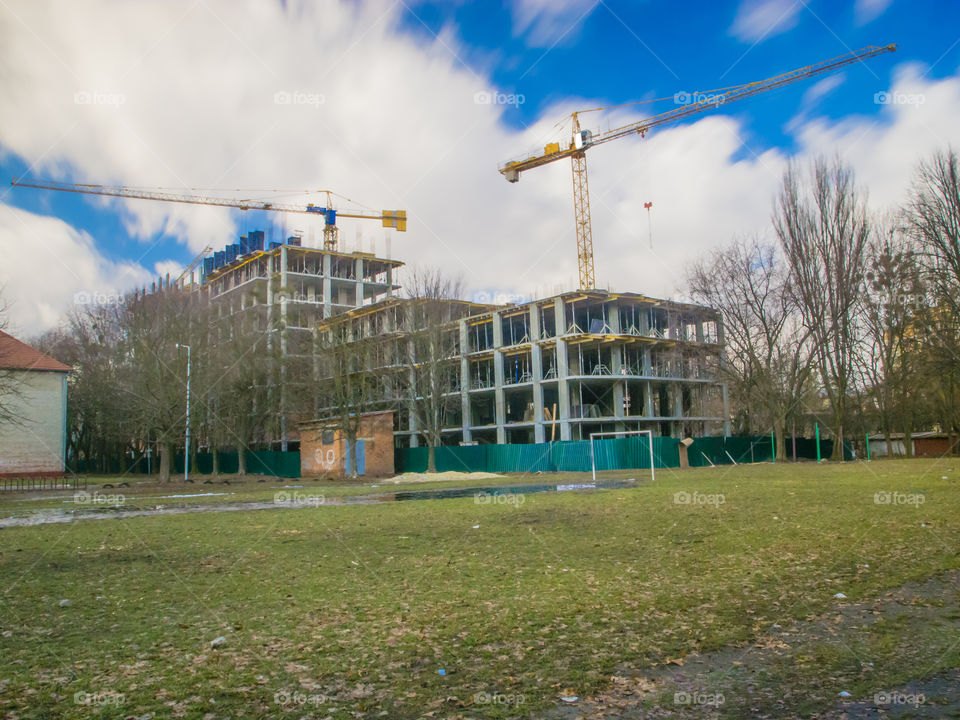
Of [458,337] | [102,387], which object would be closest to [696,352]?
[458,337]

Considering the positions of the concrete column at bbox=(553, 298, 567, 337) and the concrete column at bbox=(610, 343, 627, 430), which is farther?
the concrete column at bbox=(610, 343, 627, 430)

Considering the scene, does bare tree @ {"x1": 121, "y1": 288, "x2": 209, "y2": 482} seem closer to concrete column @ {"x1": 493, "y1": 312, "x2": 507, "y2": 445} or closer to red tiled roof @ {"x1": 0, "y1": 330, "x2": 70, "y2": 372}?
red tiled roof @ {"x1": 0, "y1": 330, "x2": 70, "y2": 372}

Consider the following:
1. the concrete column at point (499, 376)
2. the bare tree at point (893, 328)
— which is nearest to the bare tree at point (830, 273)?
the bare tree at point (893, 328)

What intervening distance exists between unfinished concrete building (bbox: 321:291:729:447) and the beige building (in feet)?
63.7

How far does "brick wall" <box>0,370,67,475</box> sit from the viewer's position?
45688mm

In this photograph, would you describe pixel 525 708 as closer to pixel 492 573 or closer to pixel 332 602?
pixel 332 602

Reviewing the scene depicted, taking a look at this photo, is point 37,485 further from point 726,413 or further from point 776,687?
point 726,413

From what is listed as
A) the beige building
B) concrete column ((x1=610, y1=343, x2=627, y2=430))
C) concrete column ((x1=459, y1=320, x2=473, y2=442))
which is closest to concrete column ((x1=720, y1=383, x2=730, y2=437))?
concrete column ((x1=610, y1=343, x2=627, y2=430))

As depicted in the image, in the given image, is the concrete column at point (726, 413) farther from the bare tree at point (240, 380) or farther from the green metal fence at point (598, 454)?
the bare tree at point (240, 380)

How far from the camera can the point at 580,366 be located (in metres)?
53.9

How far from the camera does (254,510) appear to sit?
19531 mm

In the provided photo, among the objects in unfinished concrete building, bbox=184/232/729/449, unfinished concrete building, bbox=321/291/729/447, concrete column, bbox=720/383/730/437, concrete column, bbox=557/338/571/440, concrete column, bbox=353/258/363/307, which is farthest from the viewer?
concrete column, bbox=353/258/363/307

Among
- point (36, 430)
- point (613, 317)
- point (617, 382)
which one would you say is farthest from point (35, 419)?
point (613, 317)

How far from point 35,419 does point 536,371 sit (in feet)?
118
